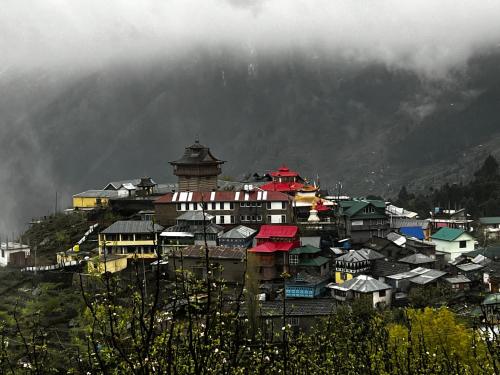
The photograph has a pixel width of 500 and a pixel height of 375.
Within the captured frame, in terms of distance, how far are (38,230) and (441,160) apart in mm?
81578

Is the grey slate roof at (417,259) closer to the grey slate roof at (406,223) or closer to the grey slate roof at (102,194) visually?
the grey slate roof at (406,223)

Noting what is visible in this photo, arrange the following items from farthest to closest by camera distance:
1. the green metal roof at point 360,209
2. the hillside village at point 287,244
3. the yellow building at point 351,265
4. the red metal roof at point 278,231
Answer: the green metal roof at point 360,209, the red metal roof at point 278,231, the yellow building at point 351,265, the hillside village at point 287,244

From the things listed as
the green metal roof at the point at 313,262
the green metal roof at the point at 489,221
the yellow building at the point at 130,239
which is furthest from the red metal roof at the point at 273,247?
the green metal roof at the point at 489,221

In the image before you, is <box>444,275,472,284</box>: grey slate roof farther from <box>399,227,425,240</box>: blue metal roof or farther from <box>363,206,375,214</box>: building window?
<box>399,227,425,240</box>: blue metal roof

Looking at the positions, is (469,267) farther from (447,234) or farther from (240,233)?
(240,233)

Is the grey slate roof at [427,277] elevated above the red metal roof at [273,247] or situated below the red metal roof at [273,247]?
below

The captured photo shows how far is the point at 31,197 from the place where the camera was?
126 meters

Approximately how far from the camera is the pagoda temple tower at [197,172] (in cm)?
5359

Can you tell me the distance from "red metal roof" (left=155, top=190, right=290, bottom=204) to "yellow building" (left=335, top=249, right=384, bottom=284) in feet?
28.8

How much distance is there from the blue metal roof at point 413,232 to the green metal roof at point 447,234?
1017 mm

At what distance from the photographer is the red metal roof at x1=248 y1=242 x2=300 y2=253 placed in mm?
40062

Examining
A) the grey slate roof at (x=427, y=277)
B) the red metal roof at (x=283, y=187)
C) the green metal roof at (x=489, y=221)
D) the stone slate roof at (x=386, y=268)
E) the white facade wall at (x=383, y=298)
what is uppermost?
the red metal roof at (x=283, y=187)

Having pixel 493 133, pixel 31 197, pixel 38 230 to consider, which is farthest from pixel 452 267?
pixel 31 197

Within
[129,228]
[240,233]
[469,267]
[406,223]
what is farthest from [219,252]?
[406,223]
